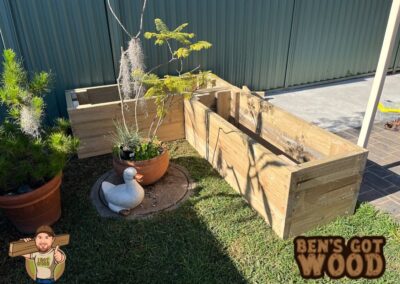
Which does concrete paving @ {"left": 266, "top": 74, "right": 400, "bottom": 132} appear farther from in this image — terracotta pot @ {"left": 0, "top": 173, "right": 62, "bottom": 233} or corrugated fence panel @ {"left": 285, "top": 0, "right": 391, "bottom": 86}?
terracotta pot @ {"left": 0, "top": 173, "right": 62, "bottom": 233}

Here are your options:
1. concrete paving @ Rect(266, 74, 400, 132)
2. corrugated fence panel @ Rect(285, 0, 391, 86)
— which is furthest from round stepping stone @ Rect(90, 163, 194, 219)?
corrugated fence panel @ Rect(285, 0, 391, 86)

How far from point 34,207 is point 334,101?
18.1ft

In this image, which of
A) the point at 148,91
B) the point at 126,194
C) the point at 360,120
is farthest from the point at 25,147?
the point at 360,120

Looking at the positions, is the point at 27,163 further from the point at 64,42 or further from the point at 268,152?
the point at 64,42

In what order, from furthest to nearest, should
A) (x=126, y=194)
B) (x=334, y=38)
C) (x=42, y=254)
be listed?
(x=334, y=38), (x=126, y=194), (x=42, y=254)

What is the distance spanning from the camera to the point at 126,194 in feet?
10.6

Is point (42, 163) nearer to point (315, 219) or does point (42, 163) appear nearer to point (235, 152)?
point (235, 152)

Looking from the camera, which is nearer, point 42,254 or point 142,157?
point 42,254

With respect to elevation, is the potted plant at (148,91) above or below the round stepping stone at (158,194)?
above

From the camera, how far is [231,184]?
3748 millimetres

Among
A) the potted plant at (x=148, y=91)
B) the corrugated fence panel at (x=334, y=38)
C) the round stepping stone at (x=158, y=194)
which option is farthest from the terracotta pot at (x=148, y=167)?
the corrugated fence panel at (x=334, y=38)

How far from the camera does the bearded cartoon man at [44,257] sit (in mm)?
2369

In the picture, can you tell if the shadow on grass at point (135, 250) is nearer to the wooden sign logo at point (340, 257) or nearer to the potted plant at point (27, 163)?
the potted plant at point (27, 163)

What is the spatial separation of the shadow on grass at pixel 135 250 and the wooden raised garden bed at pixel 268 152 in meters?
0.65
